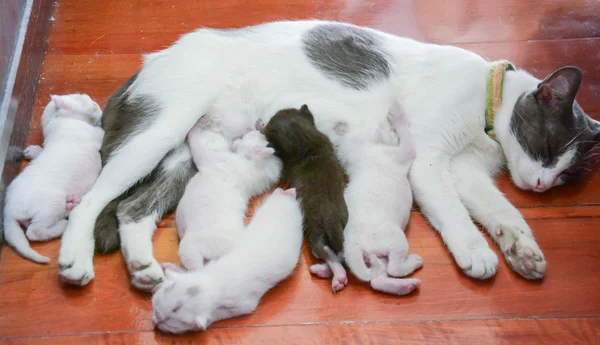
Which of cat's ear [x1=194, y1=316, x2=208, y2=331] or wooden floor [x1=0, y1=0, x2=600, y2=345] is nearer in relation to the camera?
cat's ear [x1=194, y1=316, x2=208, y2=331]

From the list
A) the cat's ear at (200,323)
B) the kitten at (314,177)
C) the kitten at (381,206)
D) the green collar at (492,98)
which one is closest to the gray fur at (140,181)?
the kitten at (314,177)

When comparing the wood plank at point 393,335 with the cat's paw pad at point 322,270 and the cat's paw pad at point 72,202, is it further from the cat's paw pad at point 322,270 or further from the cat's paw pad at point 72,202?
the cat's paw pad at point 72,202

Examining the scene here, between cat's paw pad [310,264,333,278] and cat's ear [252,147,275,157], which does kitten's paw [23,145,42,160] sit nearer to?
cat's ear [252,147,275,157]

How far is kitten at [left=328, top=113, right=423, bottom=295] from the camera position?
1775mm

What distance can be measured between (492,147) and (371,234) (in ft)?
2.33

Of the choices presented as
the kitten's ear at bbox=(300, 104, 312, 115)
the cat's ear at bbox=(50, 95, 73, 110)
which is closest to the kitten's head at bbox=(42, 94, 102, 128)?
the cat's ear at bbox=(50, 95, 73, 110)

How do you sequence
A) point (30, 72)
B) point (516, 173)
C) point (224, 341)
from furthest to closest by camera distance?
point (30, 72) < point (516, 173) < point (224, 341)

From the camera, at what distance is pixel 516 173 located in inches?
83.8

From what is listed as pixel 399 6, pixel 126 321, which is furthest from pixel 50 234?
pixel 399 6

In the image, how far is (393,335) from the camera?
173cm

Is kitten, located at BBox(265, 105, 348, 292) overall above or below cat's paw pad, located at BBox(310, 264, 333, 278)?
above

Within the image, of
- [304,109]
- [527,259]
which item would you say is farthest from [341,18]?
[527,259]

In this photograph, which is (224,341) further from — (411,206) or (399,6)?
(399,6)

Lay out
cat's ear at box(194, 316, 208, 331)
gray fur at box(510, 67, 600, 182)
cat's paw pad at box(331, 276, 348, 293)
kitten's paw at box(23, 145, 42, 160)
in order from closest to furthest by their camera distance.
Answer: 1. cat's ear at box(194, 316, 208, 331)
2. cat's paw pad at box(331, 276, 348, 293)
3. gray fur at box(510, 67, 600, 182)
4. kitten's paw at box(23, 145, 42, 160)
